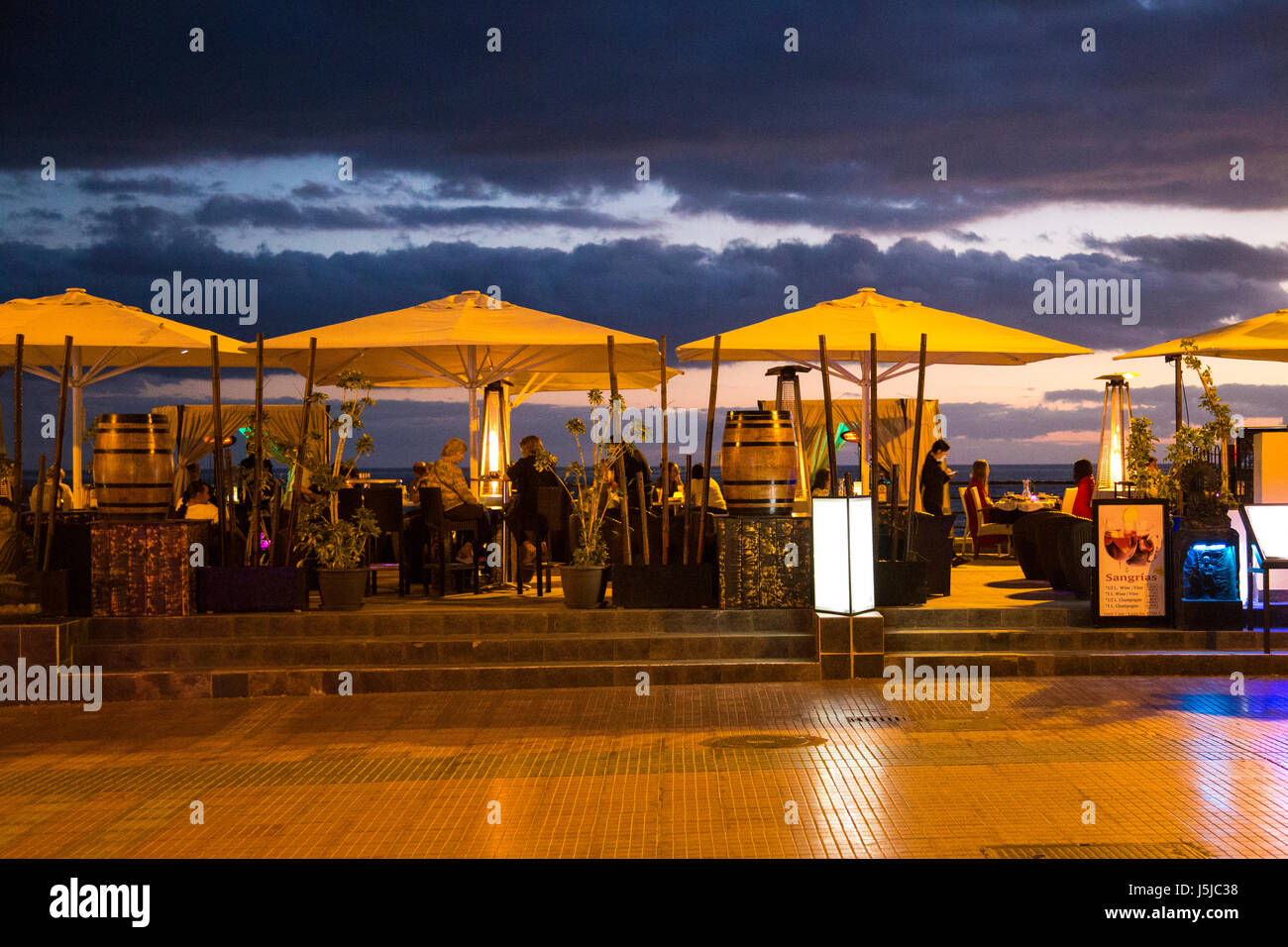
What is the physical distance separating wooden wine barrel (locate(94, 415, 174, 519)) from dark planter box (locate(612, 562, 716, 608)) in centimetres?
328

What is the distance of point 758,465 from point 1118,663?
269 centimetres

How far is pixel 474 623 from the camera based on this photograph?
8789 mm

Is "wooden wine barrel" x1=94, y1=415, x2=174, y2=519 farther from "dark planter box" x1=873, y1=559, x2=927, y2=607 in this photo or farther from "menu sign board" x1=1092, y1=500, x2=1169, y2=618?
"menu sign board" x1=1092, y1=500, x2=1169, y2=618

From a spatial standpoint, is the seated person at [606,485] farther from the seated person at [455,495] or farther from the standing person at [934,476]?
the standing person at [934,476]

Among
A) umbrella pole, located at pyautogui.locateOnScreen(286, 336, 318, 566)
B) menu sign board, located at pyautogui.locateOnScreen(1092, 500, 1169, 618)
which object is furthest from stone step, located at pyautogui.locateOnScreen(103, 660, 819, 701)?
menu sign board, located at pyautogui.locateOnScreen(1092, 500, 1169, 618)

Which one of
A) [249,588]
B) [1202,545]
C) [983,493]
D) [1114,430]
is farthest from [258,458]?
[1114,430]

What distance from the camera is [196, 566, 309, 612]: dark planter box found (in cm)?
888

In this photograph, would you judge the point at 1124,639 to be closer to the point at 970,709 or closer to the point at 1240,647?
the point at 1240,647

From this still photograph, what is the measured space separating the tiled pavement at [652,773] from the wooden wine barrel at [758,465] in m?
1.47

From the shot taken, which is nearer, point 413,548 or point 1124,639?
point 1124,639

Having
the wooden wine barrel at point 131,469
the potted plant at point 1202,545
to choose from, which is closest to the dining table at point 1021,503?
the potted plant at point 1202,545
